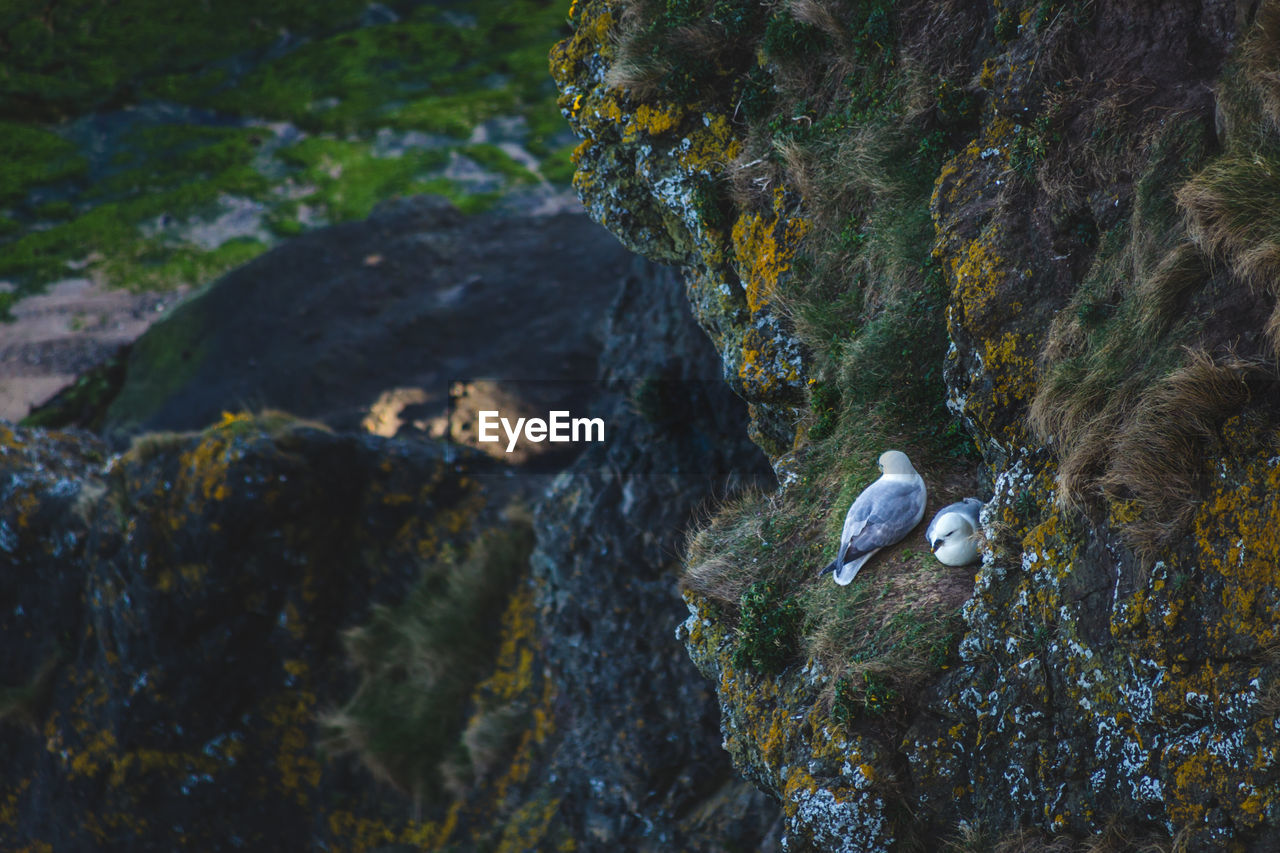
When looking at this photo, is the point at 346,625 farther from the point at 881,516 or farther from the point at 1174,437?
the point at 1174,437

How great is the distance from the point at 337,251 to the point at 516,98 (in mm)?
7359

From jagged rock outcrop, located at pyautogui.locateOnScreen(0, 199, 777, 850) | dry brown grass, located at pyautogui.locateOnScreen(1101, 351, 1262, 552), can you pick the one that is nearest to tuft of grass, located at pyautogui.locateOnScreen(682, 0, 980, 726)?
dry brown grass, located at pyautogui.locateOnScreen(1101, 351, 1262, 552)

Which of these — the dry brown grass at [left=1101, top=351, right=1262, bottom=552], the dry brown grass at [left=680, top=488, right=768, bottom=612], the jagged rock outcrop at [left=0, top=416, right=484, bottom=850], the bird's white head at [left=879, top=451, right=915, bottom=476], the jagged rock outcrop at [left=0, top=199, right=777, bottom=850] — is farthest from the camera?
the jagged rock outcrop at [left=0, top=416, right=484, bottom=850]

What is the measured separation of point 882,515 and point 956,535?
1.28 feet

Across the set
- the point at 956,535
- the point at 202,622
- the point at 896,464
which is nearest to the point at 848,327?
the point at 896,464

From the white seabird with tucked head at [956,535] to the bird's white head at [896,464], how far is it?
0.33 m

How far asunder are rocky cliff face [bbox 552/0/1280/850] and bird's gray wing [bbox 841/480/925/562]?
17 centimetres

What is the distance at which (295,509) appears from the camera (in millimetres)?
11773

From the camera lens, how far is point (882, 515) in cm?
524

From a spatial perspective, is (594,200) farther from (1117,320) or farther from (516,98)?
(516,98)

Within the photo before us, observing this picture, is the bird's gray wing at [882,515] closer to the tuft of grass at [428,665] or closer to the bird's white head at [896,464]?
the bird's white head at [896,464]

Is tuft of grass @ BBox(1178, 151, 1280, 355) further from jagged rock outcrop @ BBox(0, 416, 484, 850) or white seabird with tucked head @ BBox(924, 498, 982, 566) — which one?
jagged rock outcrop @ BBox(0, 416, 484, 850)

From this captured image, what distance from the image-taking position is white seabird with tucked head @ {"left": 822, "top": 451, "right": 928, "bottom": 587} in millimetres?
5227

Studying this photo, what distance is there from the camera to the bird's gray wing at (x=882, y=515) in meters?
5.22
